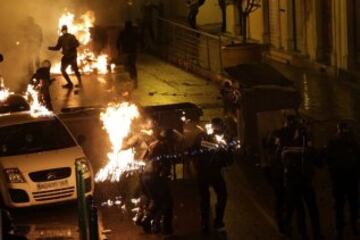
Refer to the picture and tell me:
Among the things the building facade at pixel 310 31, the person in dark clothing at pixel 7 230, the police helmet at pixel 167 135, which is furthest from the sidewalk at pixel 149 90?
the person in dark clothing at pixel 7 230

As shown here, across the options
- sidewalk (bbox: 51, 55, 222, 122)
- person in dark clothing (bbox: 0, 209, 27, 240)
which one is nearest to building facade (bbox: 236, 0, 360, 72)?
sidewalk (bbox: 51, 55, 222, 122)

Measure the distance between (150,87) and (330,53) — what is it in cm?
473

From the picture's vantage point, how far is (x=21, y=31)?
30625mm

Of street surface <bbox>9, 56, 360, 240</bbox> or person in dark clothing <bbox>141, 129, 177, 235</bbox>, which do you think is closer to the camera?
person in dark clothing <bbox>141, 129, 177, 235</bbox>

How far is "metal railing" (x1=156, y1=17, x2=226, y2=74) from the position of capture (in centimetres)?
2652

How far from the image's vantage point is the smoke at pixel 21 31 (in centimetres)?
2883

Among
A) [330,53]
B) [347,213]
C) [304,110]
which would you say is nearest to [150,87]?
[330,53]

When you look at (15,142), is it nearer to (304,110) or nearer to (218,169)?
(218,169)

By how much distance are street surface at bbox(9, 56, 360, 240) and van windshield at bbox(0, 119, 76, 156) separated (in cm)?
92

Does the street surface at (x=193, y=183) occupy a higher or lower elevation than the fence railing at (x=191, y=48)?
lower

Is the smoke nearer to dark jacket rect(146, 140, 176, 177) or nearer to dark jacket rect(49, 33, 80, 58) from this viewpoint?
dark jacket rect(49, 33, 80, 58)

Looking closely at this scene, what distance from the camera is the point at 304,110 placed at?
19.7 meters

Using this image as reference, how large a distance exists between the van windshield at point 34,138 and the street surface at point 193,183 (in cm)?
92

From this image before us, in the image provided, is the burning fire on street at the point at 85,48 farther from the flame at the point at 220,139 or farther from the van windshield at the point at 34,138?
the flame at the point at 220,139
